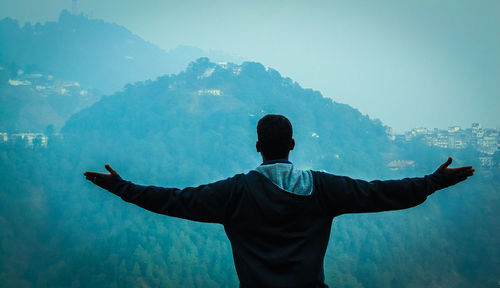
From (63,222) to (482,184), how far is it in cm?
3126

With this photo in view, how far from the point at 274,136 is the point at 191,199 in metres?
0.34

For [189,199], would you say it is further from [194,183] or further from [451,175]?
[194,183]

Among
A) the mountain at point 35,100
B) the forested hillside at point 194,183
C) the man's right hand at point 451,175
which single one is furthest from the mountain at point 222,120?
the man's right hand at point 451,175

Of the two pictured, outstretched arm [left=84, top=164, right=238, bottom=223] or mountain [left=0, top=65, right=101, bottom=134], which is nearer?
outstretched arm [left=84, top=164, right=238, bottom=223]

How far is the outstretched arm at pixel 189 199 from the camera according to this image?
1.10 m

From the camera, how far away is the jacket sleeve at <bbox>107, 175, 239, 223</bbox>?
3.60 feet

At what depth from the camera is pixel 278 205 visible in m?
1.07

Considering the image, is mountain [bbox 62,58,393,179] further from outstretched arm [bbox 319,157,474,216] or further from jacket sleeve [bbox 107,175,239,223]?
jacket sleeve [bbox 107,175,239,223]

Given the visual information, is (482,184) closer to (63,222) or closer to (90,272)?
(90,272)

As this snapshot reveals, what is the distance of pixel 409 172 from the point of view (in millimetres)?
30562

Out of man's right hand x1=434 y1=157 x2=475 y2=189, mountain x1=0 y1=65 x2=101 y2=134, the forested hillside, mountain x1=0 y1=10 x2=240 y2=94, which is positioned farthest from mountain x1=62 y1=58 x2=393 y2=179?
man's right hand x1=434 y1=157 x2=475 y2=189

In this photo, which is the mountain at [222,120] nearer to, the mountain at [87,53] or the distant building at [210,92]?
the distant building at [210,92]

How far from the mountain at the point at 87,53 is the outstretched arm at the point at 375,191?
39.3 metres

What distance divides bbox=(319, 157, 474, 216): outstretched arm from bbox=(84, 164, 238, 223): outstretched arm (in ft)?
1.02
